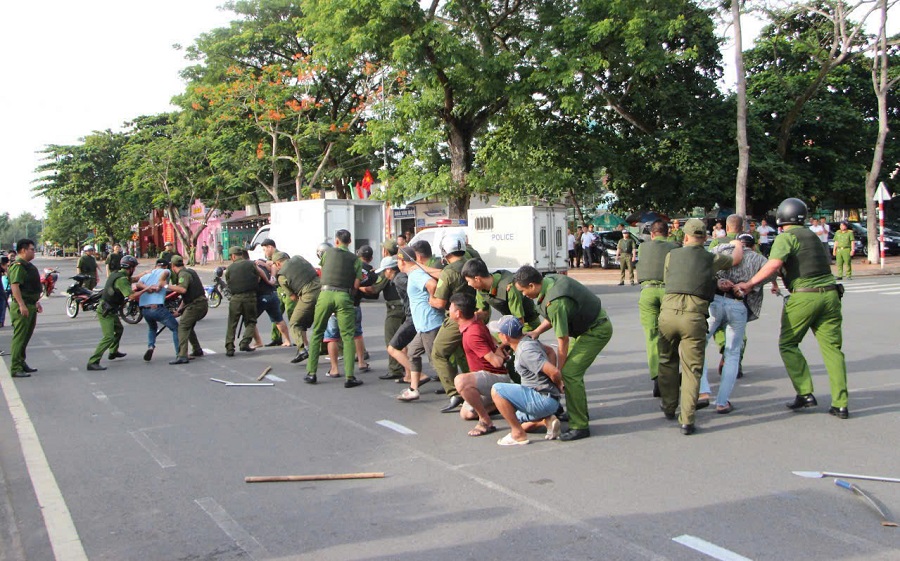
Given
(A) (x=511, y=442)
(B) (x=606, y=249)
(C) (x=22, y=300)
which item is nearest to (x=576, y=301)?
(A) (x=511, y=442)

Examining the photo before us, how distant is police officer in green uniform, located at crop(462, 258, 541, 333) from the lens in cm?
675

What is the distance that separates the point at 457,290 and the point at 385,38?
19.8 metres

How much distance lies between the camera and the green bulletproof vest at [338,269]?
29.7 feet

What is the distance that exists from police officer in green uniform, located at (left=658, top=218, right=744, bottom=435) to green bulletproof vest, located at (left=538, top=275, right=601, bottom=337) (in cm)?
66

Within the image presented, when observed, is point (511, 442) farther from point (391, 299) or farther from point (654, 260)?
point (391, 299)

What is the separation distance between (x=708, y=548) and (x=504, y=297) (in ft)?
10.6

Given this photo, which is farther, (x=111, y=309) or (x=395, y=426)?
(x=111, y=309)

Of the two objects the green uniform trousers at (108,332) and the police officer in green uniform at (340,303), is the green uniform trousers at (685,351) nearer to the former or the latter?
the police officer in green uniform at (340,303)

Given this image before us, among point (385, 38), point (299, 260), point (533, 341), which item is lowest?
point (533, 341)

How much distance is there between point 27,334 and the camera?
33.5 feet

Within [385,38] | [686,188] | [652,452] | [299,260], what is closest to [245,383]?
[299,260]

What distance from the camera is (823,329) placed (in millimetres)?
6734

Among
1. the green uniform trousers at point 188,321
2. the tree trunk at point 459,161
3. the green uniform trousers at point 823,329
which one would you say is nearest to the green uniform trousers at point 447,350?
the green uniform trousers at point 823,329

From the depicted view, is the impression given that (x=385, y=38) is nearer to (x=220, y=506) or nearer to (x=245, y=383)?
(x=245, y=383)
